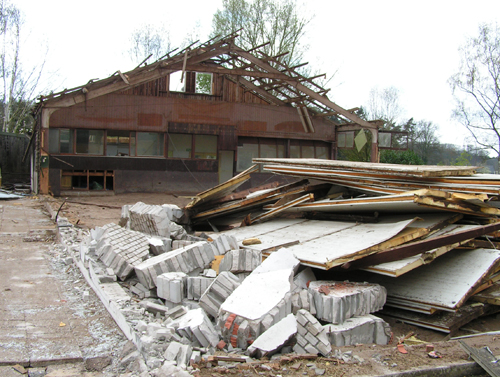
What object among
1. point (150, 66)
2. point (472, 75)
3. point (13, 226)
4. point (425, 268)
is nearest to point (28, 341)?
point (425, 268)

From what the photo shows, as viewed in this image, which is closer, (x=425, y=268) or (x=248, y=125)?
(x=425, y=268)

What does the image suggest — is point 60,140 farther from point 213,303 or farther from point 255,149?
point 213,303

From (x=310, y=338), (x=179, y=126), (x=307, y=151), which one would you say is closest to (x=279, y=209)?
(x=310, y=338)

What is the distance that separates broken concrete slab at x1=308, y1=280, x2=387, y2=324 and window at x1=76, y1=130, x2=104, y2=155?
14368 mm

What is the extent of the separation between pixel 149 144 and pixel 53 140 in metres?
3.65

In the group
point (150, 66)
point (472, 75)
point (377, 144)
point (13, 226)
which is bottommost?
point (13, 226)

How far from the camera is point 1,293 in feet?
15.8

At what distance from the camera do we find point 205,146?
60.4ft

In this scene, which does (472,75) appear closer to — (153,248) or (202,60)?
(202,60)

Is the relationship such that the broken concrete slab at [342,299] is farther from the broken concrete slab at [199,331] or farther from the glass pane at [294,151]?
the glass pane at [294,151]

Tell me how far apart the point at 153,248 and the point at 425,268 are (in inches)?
140

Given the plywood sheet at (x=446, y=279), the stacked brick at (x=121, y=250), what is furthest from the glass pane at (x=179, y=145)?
the plywood sheet at (x=446, y=279)

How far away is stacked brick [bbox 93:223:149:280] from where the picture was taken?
5121 millimetres

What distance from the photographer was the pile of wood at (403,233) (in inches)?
180
